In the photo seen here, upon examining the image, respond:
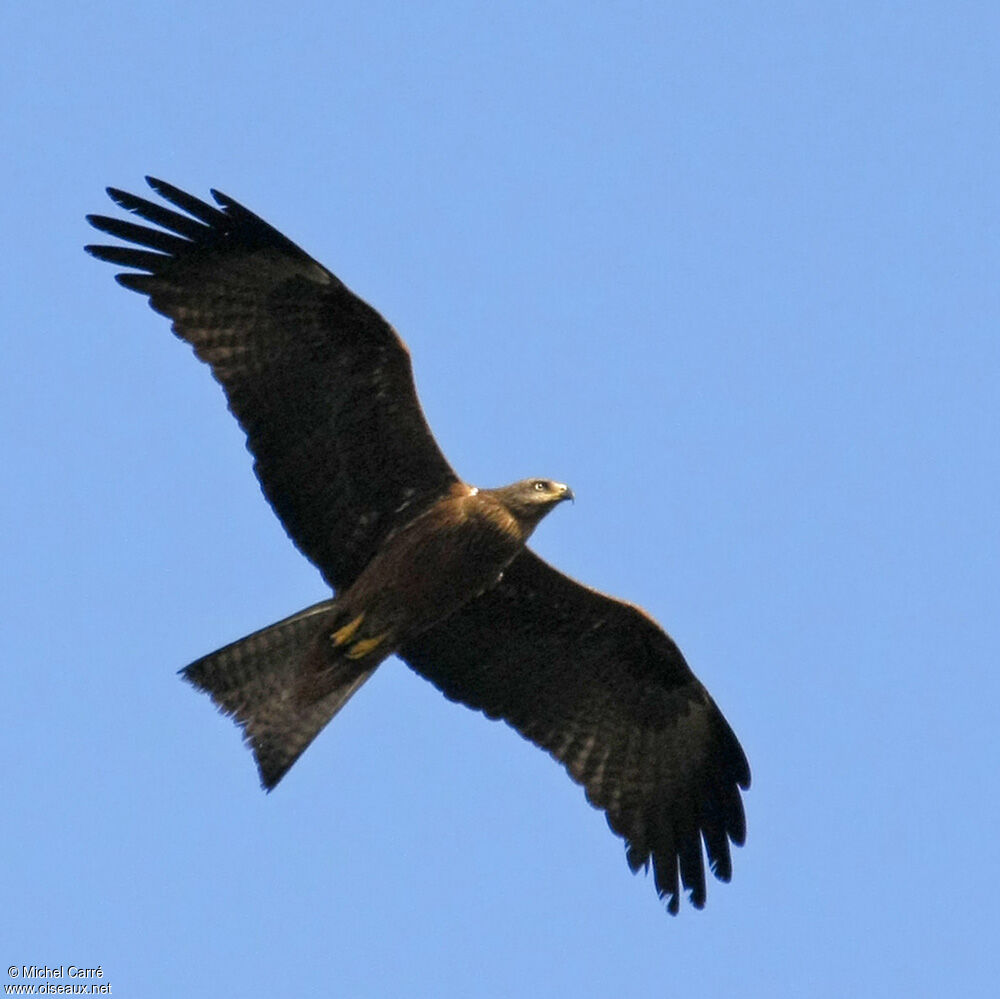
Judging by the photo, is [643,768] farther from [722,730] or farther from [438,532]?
[438,532]

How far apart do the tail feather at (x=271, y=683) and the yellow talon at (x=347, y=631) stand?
0.08m

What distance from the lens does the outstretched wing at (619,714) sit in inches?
565

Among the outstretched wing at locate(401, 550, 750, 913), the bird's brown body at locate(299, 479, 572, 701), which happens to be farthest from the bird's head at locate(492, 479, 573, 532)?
the outstretched wing at locate(401, 550, 750, 913)

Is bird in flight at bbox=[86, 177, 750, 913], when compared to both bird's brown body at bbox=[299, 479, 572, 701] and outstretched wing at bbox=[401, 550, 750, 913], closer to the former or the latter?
bird's brown body at bbox=[299, 479, 572, 701]

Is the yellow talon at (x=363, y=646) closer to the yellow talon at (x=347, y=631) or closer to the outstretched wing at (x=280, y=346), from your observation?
the yellow talon at (x=347, y=631)

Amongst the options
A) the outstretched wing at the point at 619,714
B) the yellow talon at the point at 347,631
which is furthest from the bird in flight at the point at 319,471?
the outstretched wing at the point at 619,714

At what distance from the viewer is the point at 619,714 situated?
1471cm

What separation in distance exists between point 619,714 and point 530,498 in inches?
79.0

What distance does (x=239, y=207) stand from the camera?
527 inches

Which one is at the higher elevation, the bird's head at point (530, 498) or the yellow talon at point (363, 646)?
the bird's head at point (530, 498)

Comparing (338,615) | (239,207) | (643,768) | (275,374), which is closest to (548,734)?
(643,768)

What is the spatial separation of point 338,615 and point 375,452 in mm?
1003

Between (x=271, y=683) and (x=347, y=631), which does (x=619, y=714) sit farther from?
(x=271, y=683)

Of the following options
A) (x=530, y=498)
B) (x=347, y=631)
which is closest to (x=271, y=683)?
(x=347, y=631)
